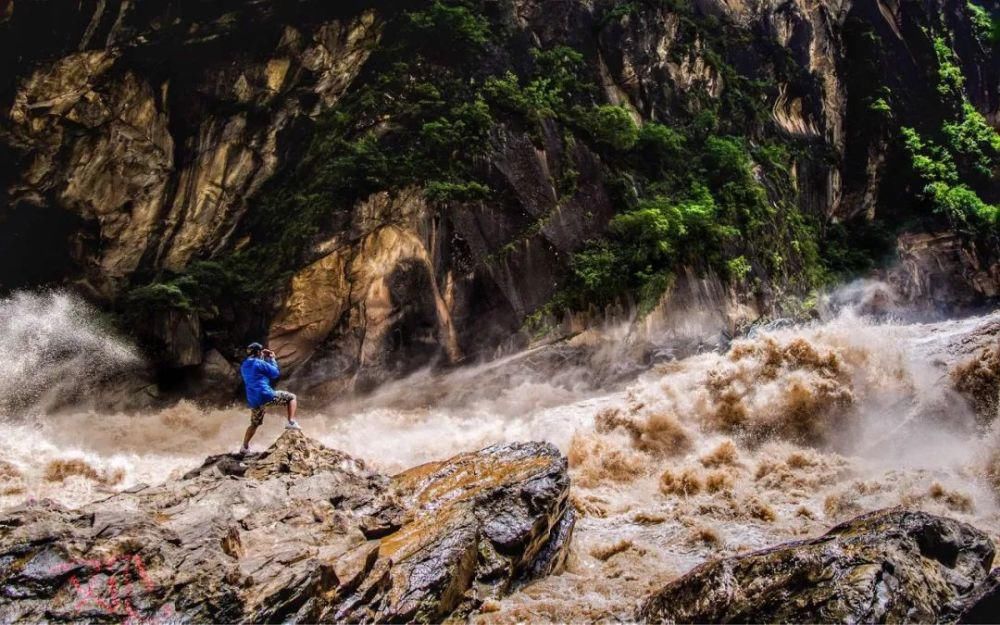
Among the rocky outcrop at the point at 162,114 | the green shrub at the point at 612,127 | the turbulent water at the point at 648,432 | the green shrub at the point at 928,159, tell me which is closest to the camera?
the turbulent water at the point at 648,432

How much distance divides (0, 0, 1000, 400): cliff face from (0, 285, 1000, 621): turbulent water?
4.33 ft

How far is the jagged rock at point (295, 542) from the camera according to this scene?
4895 millimetres

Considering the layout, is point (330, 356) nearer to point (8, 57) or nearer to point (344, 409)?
point (344, 409)

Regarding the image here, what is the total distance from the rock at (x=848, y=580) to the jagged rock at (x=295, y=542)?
173cm

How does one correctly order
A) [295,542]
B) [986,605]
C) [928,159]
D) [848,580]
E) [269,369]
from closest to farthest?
[986,605]
[848,580]
[295,542]
[269,369]
[928,159]

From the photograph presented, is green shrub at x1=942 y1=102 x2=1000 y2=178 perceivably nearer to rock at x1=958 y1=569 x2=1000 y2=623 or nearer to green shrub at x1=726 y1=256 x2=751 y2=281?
green shrub at x1=726 y1=256 x2=751 y2=281

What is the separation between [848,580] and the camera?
454 centimetres

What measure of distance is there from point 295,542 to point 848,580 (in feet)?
15.1

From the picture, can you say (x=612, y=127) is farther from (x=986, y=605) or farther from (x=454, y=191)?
(x=986, y=605)

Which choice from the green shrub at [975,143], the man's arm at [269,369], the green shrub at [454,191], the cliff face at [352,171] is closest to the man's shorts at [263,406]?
the man's arm at [269,369]

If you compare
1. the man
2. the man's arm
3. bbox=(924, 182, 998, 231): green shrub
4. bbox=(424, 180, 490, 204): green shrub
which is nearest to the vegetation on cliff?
bbox=(424, 180, 490, 204): green shrub

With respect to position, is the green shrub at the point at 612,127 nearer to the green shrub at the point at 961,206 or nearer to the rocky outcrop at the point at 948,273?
the rocky outcrop at the point at 948,273

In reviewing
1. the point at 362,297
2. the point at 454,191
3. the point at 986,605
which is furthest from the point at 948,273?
the point at 986,605

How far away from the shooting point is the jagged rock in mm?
4895
